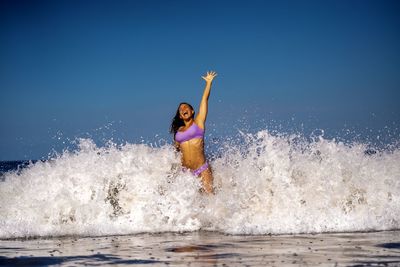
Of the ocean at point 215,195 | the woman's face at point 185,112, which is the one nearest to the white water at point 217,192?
the ocean at point 215,195

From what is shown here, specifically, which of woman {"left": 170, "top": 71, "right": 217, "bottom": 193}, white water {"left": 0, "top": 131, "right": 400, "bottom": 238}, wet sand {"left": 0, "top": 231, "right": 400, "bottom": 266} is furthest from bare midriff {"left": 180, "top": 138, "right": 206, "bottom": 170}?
wet sand {"left": 0, "top": 231, "right": 400, "bottom": 266}

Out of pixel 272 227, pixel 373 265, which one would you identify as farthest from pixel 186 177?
pixel 373 265

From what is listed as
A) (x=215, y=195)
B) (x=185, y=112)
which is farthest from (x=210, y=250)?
(x=185, y=112)

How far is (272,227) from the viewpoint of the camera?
8016 millimetres

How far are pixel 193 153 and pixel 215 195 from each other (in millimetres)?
832

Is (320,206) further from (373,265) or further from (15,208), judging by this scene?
(15,208)

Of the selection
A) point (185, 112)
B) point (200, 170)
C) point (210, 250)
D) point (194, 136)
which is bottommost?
point (210, 250)

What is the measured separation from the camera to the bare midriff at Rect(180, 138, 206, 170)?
9344 millimetres

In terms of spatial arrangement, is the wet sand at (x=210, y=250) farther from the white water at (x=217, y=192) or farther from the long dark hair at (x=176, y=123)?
the long dark hair at (x=176, y=123)

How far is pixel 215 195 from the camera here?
364 inches

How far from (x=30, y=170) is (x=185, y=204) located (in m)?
3.96

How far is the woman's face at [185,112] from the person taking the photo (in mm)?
9203

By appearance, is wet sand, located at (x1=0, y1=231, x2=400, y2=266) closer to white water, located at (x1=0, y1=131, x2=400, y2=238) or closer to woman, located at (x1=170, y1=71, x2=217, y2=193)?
white water, located at (x1=0, y1=131, x2=400, y2=238)

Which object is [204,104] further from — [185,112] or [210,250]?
[210,250]
